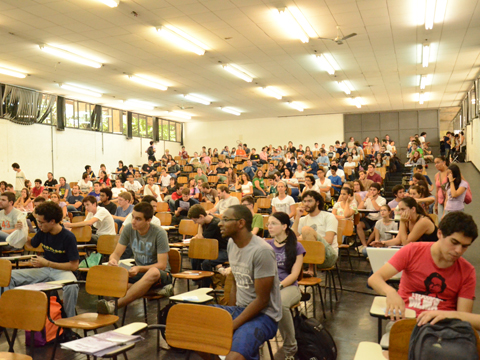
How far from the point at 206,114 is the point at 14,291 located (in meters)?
19.2

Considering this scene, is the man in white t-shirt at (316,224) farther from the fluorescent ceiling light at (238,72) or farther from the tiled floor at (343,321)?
the fluorescent ceiling light at (238,72)

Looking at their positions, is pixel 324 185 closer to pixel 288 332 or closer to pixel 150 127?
pixel 288 332

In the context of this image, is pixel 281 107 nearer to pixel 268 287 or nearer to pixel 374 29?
pixel 374 29

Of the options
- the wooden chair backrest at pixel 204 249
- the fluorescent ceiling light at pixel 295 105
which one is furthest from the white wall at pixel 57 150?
the wooden chair backrest at pixel 204 249

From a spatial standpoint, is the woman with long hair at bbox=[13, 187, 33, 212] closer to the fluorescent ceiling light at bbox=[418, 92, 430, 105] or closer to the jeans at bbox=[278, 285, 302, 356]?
the jeans at bbox=[278, 285, 302, 356]

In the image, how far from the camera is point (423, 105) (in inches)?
798

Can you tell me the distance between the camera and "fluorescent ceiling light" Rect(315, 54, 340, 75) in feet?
36.6

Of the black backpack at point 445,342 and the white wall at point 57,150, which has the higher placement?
the white wall at point 57,150

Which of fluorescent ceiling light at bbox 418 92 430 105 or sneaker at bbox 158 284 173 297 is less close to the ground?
fluorescent ceiling light at bbox 418 92 430 105

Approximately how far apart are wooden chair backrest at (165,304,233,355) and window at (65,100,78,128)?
15899mm

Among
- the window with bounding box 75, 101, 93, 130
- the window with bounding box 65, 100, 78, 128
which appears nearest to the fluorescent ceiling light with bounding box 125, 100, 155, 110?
the window with bounding box 75, 101, 93, 130

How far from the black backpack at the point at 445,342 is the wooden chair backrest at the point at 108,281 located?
2.30 meters

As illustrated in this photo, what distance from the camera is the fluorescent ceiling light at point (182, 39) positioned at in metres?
8.71

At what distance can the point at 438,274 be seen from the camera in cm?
227
